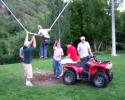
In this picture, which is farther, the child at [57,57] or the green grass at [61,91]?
the child at [57,57]

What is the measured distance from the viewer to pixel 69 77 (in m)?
16.3

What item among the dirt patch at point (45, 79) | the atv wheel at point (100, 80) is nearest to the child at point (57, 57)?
the dirt patch at point (45, 79)

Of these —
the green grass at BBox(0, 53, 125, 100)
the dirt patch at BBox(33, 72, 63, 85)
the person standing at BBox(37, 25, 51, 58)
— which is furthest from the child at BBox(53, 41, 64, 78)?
the green grass at BBox(0, 53, 125, 100)

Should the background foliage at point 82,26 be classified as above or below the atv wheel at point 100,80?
above

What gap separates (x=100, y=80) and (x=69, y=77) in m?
1.40

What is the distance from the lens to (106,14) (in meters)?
38.4

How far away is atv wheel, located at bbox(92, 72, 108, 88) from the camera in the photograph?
15531 millimetres

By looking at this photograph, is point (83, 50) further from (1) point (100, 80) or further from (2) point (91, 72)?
(1) point (100, 80)

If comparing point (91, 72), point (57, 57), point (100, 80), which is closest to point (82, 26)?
point (57, 57)

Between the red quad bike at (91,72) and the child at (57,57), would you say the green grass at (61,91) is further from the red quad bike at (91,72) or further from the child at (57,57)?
the child at (57,57)

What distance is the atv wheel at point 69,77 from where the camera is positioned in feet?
53.4

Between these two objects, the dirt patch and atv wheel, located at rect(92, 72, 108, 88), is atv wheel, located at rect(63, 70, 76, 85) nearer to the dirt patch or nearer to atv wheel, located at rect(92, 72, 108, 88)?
the dirt patch

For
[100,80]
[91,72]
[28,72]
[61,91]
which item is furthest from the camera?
[28,72]

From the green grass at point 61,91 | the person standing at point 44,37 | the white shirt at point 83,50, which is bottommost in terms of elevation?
the green grass at point 61,91
